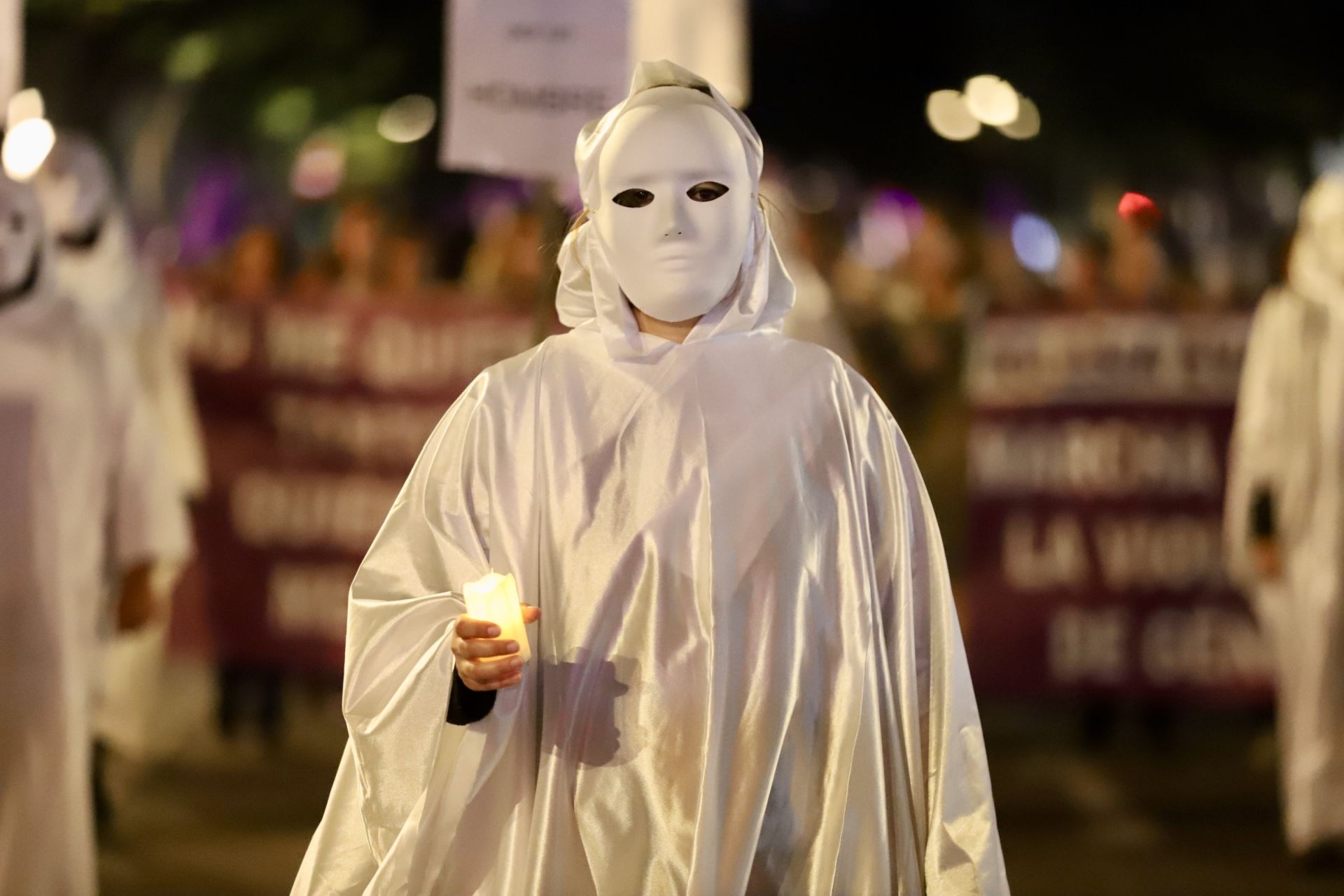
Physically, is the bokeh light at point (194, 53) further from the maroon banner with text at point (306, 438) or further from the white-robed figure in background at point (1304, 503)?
the white-robed figure in background at point (1304, 503)

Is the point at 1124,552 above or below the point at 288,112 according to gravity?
below

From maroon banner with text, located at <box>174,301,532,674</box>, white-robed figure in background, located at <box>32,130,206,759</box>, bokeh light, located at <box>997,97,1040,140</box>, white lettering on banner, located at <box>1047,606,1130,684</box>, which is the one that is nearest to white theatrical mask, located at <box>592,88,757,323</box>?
white-robed figure in background, located at <box>32,130,206,759</box>

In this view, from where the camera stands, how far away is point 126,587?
5.98m

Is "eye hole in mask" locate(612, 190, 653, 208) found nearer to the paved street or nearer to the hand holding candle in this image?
the hand holding candle

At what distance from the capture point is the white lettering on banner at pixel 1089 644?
8.23m

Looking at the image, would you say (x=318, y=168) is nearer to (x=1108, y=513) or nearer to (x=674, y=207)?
(x=1108, y=513)

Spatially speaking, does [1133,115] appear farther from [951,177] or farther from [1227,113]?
[951,177]

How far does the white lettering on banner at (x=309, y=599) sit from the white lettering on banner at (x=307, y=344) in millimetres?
868

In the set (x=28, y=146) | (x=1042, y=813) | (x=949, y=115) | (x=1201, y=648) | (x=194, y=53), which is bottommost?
(x=1042, y=813)

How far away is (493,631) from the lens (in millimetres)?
2914

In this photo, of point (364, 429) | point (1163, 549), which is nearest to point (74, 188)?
point (364, 429)

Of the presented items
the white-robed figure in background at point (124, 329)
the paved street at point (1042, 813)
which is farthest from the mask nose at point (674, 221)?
the white-robed figure in background at point (124, 329)

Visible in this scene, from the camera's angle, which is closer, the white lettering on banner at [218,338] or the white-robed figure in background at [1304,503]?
the white-robed figure in background at [1304,503]

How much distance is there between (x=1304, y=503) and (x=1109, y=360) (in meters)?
1.32
